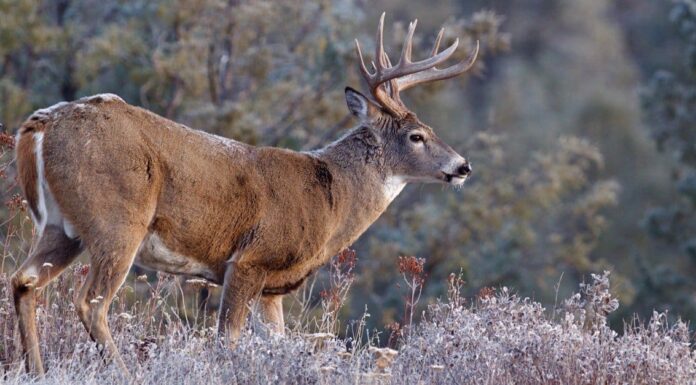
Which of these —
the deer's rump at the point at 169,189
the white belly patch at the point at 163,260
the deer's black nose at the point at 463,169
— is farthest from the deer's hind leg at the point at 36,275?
the deer's black nose at the point at 463,169

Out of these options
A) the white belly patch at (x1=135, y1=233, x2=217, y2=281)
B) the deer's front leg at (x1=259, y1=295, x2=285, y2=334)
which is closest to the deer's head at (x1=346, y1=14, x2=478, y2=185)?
the deer's front leg at (x1=259, y1=295, x2=285, y2=334)

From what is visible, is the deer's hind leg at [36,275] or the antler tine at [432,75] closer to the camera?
the deer's hind leg at [36,275]

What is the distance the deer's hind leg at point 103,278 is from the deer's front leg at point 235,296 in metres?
0.91

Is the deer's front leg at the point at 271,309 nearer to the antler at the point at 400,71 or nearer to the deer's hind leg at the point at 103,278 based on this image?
the deer's hind leg at the point at 103,278

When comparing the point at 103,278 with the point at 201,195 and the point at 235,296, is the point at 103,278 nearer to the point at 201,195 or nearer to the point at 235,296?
the point at 201,195

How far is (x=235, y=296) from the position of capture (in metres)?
9.48

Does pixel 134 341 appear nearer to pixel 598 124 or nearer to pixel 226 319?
pixel 226 319

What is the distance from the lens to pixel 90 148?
870 centimetres

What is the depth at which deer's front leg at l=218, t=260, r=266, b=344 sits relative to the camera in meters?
9.48

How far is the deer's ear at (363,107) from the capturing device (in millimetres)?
10891

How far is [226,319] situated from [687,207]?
69.5 feet

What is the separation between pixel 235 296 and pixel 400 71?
237 cm

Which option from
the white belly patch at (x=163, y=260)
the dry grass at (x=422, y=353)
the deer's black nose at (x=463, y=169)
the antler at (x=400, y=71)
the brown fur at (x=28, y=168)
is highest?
the antler at (x=400, y=71)

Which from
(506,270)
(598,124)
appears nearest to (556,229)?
(506,270)
